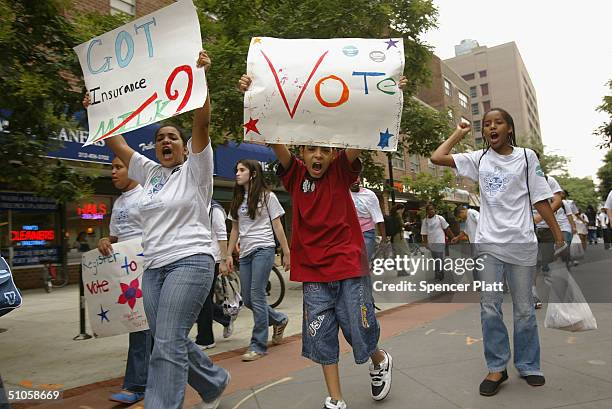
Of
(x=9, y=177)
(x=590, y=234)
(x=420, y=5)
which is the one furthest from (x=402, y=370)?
(x=590, y=234)

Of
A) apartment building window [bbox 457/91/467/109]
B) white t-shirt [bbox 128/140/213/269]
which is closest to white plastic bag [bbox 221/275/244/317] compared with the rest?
white t-shirt [bbox 128/140/213/269]

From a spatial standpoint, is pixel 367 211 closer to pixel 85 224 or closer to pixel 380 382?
pixel 380 382

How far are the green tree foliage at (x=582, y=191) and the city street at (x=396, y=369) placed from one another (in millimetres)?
73236

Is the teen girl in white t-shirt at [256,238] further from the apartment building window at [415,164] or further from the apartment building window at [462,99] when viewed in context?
the apartment building window at [462,99]

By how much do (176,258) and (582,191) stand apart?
3694 inches

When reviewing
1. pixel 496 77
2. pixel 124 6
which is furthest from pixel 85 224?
pixel 496 77

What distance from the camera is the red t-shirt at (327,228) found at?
3164 mm

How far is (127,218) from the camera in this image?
403 cm

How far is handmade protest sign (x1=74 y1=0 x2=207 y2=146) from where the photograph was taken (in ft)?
10.0

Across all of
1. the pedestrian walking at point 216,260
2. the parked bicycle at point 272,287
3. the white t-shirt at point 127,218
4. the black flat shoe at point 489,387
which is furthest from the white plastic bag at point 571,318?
the parked bicycle at point 272,287

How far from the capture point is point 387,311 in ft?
24.6

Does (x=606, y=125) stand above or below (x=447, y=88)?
below

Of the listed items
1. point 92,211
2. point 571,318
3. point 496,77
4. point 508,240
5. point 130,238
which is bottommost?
point 571,318

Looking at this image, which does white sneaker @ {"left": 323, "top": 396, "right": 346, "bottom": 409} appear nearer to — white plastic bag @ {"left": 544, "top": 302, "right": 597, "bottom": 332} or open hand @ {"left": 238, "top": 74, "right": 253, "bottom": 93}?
white plastic bag @ {"left": 544, "top": 302, "right": 597, "bottom": 332}
